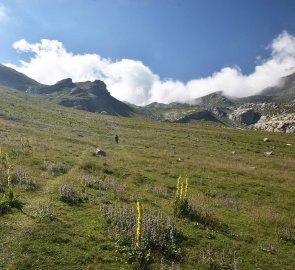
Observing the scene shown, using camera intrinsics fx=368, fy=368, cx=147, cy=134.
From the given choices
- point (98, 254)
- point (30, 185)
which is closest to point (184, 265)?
point (98, 254)

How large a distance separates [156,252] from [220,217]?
7.90 metres

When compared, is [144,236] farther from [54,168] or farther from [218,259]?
[54,168]

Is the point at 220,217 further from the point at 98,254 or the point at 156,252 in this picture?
the point at 98,254

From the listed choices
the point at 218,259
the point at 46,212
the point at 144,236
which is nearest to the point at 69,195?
the point at 46,212

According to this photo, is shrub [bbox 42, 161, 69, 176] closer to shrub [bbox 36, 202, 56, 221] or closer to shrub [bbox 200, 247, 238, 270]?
shrub [bbox 36, 202, 56, 221]

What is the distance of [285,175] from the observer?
4403 centimetres

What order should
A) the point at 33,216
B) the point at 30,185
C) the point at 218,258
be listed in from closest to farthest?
the point at 218,258, the point at 33,216, the point at 30,185

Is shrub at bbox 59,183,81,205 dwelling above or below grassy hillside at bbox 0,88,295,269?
above

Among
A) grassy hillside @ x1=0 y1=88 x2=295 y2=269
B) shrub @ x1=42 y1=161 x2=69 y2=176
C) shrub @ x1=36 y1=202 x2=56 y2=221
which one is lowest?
grassy hillside @ x1=0 y1=88 x2=295 y2=269

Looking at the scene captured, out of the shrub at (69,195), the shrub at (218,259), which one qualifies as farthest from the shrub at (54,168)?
the shrub at (218,259)

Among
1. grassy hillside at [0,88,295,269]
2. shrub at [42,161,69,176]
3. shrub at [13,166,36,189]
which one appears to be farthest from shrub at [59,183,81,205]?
shrub at [42,161,69,176]

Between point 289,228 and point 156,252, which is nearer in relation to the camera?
point 156,252

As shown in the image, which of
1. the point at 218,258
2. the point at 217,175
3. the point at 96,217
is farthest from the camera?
the point at 217,175

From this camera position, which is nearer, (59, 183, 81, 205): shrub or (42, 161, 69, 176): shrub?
(59, 183, 81, 205): shrub
